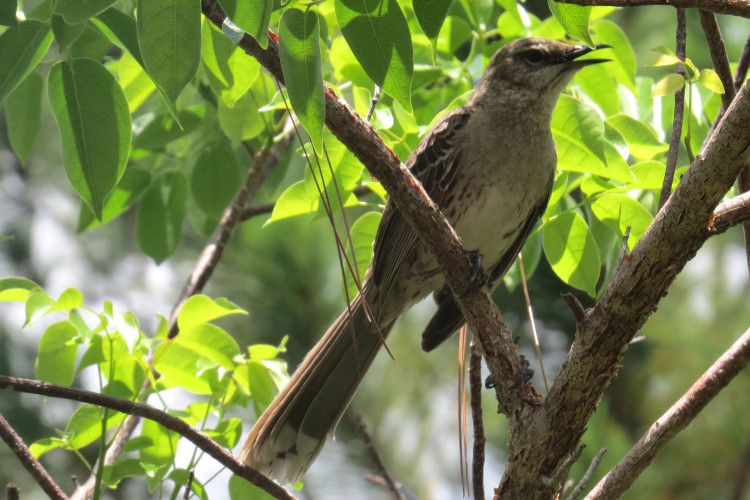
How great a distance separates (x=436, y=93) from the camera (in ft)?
12.3

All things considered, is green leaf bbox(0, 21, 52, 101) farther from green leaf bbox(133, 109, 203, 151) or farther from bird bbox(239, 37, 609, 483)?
bird bbox(239, 37, 609, 483)

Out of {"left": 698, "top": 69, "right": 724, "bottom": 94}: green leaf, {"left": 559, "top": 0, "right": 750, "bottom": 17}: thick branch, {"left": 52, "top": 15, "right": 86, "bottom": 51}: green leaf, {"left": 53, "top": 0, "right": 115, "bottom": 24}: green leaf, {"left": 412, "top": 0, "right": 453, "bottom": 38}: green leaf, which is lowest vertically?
{"left": 698, "top": 69, "right": 724, "bottom": 94}: green leaf

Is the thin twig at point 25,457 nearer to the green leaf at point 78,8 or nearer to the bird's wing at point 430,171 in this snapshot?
the green leaf at point 78,8

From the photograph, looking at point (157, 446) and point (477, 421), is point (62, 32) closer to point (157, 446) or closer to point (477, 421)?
point (157, 446)

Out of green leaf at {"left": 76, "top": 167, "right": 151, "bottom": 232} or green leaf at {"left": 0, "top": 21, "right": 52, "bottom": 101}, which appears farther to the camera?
green leaf at {"left": 76, "top": 167, "right": 151, "bottom": 232}

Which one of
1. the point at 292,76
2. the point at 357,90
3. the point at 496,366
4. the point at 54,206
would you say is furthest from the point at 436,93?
the point at 54,206

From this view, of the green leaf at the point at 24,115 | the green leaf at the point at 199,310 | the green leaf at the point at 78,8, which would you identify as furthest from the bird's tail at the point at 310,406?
the green leaf at the point at 78,8

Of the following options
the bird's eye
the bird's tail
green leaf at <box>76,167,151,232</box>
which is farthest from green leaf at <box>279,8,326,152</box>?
the bird's eye

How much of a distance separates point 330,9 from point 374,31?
160 centimetres

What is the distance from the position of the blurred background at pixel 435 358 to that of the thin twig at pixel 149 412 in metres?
2.12

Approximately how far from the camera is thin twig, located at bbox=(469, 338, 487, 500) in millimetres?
2574

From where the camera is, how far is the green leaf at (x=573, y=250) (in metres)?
2.82

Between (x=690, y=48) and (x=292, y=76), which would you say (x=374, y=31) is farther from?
(x=690, y=48)

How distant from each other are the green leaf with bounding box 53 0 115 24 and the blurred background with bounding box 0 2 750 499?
2431 millimetres
